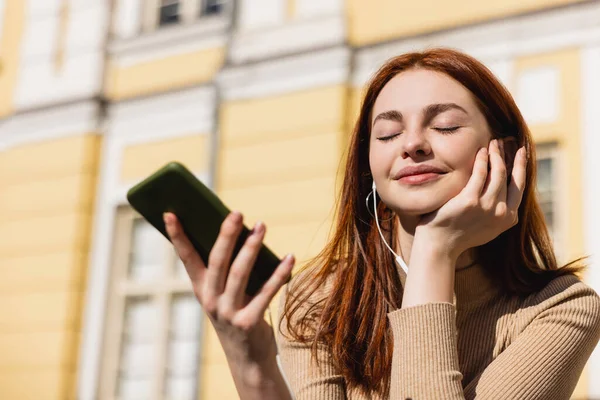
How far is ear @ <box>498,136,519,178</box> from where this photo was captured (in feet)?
5.39

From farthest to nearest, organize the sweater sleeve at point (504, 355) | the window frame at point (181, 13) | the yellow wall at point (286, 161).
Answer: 1. the window frame at point (181, 13)
2. the yellow wall at point (286, 161)
3. the sweater sleeve at point (504, 355)

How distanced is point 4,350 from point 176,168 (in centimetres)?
542

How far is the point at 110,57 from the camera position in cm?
606

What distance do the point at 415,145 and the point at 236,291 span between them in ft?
1.99

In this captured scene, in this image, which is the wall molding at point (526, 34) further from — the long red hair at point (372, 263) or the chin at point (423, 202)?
the chin at point (423, 202)

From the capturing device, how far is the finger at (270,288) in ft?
3.28

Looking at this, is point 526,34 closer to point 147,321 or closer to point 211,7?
point 211,7

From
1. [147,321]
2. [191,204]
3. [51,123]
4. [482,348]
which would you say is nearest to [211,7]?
[51,123]

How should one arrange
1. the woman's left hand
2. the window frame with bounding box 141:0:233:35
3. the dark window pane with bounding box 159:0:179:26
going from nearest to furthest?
the woman's left hand
the window frame with bounding box 141:0:233:35
the dark window pane with bounding box 159:0:179:26

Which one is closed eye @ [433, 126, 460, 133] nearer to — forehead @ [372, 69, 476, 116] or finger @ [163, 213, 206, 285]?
forehead @ [372, 69, 476, 116]

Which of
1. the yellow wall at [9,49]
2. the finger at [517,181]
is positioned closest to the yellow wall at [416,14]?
the yellow wall at [9,49]

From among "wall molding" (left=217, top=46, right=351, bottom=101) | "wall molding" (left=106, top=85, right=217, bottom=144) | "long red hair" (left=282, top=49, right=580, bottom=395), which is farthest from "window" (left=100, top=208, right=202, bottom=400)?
"long red hair" (left=282, top=49, right=580, bottom=395)

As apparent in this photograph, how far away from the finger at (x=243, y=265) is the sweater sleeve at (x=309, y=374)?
1.67ft

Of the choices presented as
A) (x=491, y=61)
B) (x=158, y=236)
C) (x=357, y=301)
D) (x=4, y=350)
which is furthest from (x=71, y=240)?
(x=357, y=301)
